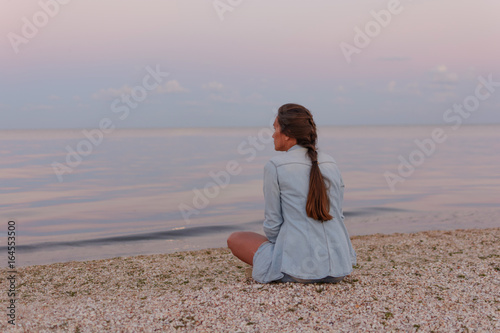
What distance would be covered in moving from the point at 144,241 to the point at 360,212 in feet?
20.8

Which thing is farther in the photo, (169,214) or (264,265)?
(169,214)

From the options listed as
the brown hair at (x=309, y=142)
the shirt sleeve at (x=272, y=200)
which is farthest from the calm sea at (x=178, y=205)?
the brown hair at (x=309, y=142)

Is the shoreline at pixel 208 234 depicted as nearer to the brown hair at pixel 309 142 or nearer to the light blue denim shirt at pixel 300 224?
the light blue denim shirt at pixel 300 224

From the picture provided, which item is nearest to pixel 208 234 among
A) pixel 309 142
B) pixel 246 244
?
pixel 246 244

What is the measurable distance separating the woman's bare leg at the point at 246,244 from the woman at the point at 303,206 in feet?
0.91

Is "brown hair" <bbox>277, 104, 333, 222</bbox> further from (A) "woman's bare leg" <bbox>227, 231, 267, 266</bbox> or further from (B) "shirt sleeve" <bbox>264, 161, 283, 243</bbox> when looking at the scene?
(A) "woman's bare leg" <bbox>227, 231, 267, 266</bbox>

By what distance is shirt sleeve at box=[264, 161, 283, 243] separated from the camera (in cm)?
438

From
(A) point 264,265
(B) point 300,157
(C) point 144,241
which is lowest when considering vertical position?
(C) point 144,241

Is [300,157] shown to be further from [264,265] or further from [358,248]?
[358,248]

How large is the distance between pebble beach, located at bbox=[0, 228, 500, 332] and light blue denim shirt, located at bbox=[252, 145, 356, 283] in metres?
0.28

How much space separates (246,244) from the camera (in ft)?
16.2

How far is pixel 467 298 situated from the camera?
4.57 m

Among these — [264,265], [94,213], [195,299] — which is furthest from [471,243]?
[94,213]

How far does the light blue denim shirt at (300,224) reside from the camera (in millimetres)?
4352
